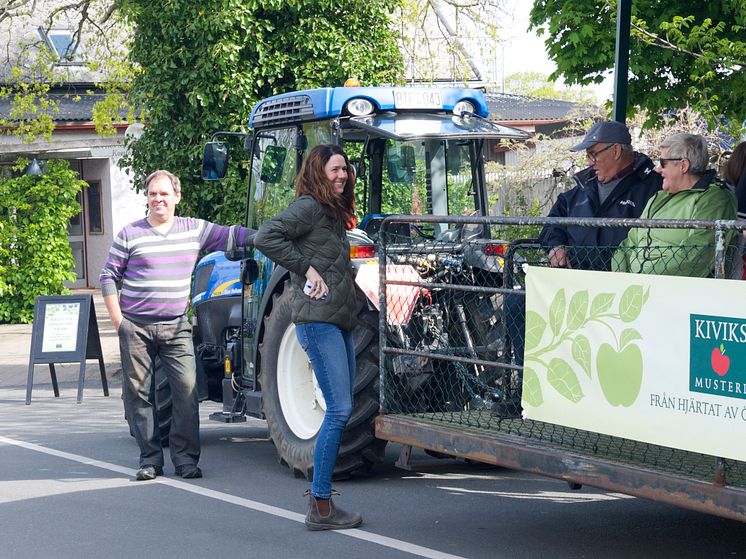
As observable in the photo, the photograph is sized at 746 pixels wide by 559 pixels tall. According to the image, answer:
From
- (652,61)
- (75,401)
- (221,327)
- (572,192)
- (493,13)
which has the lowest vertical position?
(75,401)

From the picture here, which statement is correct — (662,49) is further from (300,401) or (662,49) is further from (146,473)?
(146,473)

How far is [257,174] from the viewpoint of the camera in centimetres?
922

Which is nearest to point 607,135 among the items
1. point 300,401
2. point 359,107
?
point 359,107

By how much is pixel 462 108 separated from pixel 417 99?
376mm

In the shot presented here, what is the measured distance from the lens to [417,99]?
329 inches

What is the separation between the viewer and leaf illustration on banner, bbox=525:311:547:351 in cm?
579

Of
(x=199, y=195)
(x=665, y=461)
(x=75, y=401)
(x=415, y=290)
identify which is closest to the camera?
(x=665, y=461)

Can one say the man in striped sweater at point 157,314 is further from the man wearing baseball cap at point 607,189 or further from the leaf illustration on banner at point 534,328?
the leaf illustration on banner at point 534,328

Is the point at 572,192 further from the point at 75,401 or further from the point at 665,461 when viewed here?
the point at 75,401

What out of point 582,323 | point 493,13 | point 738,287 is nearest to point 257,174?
point 582,323

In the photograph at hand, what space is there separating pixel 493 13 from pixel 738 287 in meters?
14.5

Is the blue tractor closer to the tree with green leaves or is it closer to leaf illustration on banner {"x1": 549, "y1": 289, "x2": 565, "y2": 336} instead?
leaf illustration on banner {"x1": 549, "y1": 289, "x2": 565, "y2": 336}

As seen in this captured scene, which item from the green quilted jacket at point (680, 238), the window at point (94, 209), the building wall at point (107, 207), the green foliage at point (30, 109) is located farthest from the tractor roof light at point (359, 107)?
the window at point (94, 209)

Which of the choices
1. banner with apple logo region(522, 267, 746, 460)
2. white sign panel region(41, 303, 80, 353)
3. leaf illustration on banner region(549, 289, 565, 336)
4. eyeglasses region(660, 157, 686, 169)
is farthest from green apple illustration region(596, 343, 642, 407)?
white sign panel region(41, 303, 80, 353)
